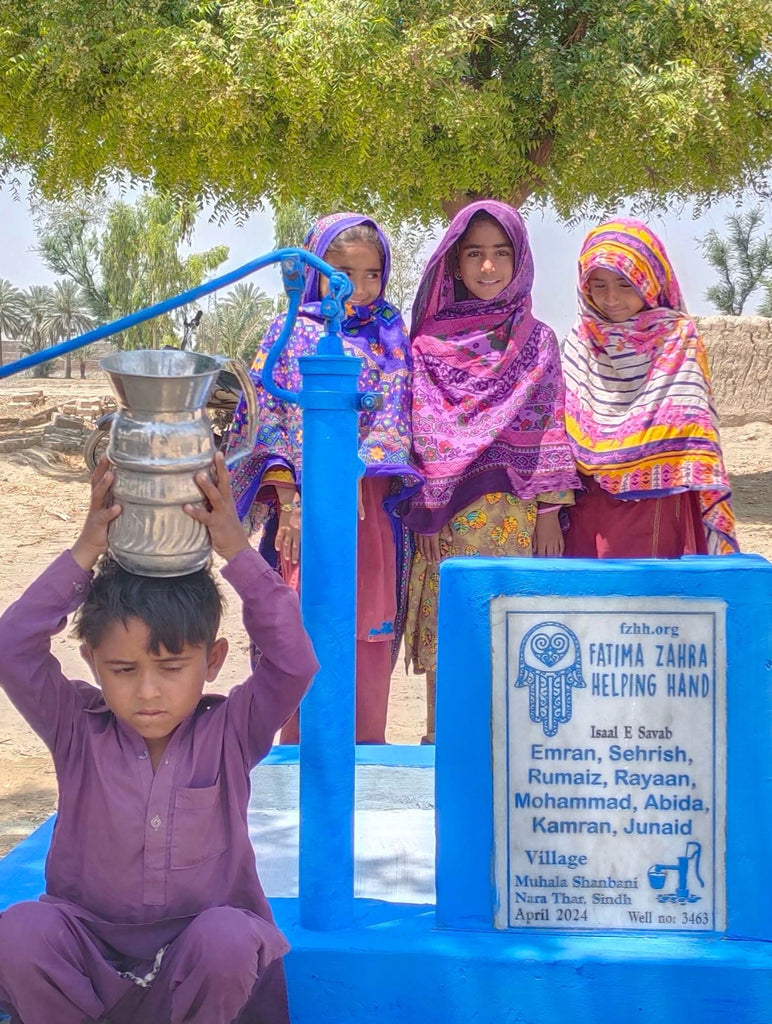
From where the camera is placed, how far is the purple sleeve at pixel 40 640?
1.90 meters

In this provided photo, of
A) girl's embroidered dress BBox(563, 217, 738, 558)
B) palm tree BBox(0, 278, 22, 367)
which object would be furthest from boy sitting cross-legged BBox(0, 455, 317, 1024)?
palm tree BBox(0, 278, 22, 367)

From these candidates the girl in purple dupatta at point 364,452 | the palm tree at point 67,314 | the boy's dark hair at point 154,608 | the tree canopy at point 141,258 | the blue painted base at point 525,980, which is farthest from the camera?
A: the palm tree at point 67,314

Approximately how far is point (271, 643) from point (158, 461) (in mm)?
350

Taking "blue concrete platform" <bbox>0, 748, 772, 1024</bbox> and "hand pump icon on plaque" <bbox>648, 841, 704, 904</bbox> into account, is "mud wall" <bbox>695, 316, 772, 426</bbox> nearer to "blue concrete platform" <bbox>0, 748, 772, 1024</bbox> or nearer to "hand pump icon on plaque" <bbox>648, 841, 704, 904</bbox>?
"hand pump icon on plaque" <bbox>648, 841, 704, 904</bbox>

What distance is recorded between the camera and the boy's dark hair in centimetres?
194

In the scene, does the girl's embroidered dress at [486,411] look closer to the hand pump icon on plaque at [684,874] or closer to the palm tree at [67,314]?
the hand pump icon on plaque at [684,874]

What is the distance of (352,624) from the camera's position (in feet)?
7.18

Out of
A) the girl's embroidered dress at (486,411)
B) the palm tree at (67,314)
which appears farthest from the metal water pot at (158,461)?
the palm tree at (67,314)

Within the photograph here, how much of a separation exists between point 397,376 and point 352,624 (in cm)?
121

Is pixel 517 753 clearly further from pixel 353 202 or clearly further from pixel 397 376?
pixel 353 202

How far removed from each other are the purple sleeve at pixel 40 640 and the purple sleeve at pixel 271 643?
253 millimetres

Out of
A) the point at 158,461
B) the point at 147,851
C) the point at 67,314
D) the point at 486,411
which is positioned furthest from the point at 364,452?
the point at 67,314

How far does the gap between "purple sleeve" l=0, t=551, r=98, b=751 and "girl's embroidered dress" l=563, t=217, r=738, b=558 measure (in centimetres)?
167

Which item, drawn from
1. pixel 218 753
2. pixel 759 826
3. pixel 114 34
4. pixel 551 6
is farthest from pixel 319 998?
pixel 551 6
